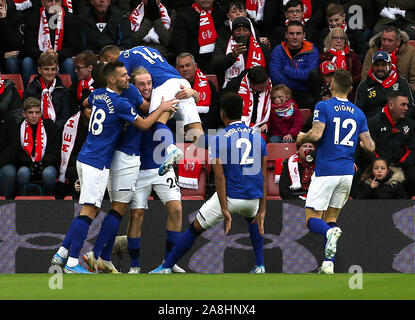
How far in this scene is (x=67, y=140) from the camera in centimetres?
1301

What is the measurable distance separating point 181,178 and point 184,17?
3.26m

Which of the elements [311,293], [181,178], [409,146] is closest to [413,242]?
[409,146]

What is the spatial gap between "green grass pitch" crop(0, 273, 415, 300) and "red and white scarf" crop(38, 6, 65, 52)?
6311mm

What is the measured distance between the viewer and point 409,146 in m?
13.0

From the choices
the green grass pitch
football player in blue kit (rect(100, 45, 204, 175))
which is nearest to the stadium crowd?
football player in blue kit (rect(100, 45, 204, 175))

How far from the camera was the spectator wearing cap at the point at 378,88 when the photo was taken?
13.6m

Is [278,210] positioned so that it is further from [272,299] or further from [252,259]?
[272,299]

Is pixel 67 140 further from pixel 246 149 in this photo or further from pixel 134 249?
pixel 246 149

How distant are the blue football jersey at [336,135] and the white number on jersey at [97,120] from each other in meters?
2.34

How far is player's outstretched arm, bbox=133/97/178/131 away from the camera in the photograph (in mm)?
9898

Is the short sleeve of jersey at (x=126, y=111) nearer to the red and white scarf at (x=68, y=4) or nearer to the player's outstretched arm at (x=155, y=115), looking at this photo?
the player's outstretched arm at (x=155, y=115)

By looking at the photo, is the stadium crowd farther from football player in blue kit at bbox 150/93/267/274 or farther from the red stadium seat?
football player in blue kit at bbox 150/93/267/274

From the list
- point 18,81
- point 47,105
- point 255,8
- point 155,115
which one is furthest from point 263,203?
point 18,81
